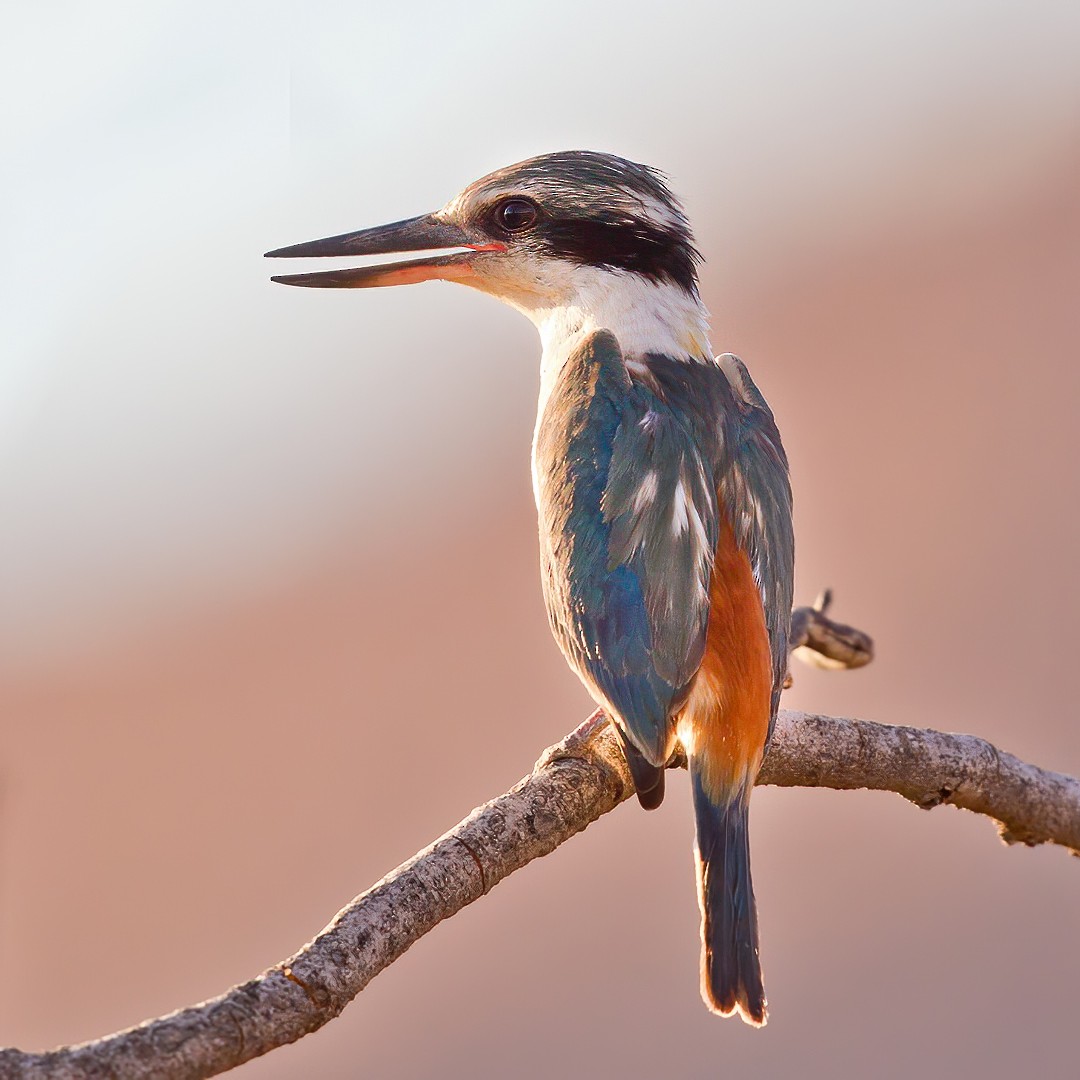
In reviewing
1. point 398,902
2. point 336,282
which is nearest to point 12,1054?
point 398,902

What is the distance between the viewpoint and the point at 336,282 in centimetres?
307

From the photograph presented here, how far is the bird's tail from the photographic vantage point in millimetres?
2092

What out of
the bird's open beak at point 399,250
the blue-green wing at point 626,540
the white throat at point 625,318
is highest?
the bird's open beak at point 399,250

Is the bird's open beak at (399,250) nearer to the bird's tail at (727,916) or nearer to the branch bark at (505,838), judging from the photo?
the branch bark at (505,838)

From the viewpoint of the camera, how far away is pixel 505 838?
1.92 m

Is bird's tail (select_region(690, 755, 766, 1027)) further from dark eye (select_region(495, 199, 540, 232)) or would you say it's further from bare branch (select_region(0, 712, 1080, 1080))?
dark eye (select_region(495, 199, 540, 232))

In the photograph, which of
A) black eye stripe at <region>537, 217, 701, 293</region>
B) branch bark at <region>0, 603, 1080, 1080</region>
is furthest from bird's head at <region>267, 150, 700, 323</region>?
branch bark at <region>0, 603, 1080, 1080</region>

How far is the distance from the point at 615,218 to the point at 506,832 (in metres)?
1.63

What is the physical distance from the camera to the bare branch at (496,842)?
1346mm

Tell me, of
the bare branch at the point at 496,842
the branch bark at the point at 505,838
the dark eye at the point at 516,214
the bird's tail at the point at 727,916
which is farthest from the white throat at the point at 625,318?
the bird's tail at the point at 727,916

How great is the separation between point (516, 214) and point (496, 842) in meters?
1.66

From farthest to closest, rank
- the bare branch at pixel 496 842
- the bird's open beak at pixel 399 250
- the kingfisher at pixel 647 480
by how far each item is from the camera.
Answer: the bird's open beak at pixel 399 250, the kingfisher at pixel 647 480, the bare branch at pixel 496 842

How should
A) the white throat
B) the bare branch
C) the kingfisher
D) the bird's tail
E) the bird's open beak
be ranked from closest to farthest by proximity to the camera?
the bare branch < the bird's tail < the kingfisher < the white throat < the bird's open beak

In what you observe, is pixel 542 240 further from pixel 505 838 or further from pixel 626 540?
pixel 505 838
